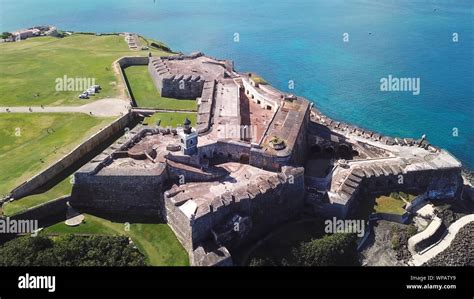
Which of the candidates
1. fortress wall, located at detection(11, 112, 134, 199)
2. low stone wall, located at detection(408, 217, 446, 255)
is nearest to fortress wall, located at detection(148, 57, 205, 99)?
fortress wall, located at detection(11, 112, 134, 199)

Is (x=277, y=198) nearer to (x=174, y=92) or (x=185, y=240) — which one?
(x=185, y=240)

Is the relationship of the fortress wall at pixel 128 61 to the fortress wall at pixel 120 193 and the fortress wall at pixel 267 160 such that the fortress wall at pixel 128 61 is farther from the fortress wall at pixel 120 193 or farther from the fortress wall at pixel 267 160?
the fortress wall at pixel 267 160

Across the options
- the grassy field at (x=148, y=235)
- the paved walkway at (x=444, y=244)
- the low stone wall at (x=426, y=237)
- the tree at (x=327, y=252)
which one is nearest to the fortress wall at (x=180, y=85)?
the grassy field at (x=148, y=235)

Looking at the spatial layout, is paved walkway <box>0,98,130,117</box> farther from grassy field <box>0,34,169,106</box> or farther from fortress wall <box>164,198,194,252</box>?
fortress wall <box>164,198,194,252</box>

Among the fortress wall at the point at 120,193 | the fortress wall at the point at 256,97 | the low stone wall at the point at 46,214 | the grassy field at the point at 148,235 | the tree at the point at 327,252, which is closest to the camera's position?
the grassy field at the point at 148,235

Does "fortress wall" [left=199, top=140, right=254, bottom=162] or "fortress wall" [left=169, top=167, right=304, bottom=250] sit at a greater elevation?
"fortress wall" [left=199, top=140, right=254, bottom=162]
